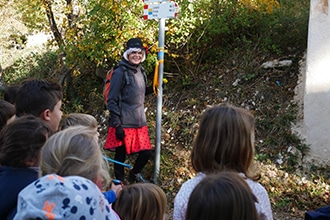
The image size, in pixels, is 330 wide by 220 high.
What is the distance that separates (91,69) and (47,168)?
7.29m

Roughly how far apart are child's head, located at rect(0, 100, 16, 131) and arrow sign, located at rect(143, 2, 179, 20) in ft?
7.53

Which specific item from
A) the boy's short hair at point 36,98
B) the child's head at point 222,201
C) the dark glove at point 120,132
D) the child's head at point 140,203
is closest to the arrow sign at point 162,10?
the dark glove at point 120,132

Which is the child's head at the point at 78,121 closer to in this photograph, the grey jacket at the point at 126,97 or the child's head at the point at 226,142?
the child's head at the point at 226,142

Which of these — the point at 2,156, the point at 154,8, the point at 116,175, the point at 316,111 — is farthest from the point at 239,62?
the point at 2,156

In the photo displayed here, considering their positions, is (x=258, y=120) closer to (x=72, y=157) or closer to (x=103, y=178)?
(x=103, y=178)

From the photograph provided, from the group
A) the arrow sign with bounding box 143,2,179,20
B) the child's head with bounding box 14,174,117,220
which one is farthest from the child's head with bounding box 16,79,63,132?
the arrow sign with bounding box 143,2,179,20

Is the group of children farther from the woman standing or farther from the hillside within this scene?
the hillside

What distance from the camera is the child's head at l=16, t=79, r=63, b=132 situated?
10.3 ft

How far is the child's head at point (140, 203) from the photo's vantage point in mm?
2686

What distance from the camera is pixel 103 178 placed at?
7.23 ft

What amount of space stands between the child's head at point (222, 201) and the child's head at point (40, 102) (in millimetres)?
1788

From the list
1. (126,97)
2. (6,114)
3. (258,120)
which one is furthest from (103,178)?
(258,120)

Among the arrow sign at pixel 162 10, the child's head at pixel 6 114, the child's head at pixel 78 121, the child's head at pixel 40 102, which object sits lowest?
the child's head at pixel 78 121

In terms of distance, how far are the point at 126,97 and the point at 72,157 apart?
307 centimetres
